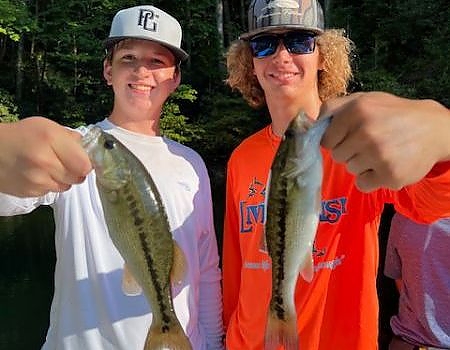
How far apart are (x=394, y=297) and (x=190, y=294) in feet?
5.51

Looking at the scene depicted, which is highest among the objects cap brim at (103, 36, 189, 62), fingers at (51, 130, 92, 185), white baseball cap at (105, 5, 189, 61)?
white baseball cap at (105, 5, 189, 61)

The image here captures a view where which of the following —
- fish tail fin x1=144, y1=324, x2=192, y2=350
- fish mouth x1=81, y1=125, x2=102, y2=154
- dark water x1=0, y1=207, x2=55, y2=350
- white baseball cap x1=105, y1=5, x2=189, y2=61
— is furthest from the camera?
dark water x1=0, y1=207, x2=55, y2=350

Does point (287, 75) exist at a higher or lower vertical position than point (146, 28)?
lower

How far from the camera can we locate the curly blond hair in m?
3.31

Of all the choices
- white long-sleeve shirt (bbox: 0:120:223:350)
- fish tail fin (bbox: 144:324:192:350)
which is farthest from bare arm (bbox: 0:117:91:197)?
white long-sleeve shirt (bbox: 0:120:223:350)

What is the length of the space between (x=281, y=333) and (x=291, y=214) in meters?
0.51

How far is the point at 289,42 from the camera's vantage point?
9.86ft

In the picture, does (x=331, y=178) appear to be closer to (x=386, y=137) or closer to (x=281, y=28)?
(x=281, y=28)

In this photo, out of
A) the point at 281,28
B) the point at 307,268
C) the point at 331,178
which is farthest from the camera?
the point at 281,28

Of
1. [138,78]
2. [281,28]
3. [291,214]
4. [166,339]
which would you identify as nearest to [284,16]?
[281,28]

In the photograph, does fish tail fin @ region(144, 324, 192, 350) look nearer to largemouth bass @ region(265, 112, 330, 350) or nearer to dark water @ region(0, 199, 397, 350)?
largemouth bass @ region(265, 112, 330, 350)

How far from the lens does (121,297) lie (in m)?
2.88

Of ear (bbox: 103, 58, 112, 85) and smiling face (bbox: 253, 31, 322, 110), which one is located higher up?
ear (bbox: 103, 58, 112, 85)

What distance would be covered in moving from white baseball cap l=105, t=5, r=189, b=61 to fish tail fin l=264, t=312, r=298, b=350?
1702mm
